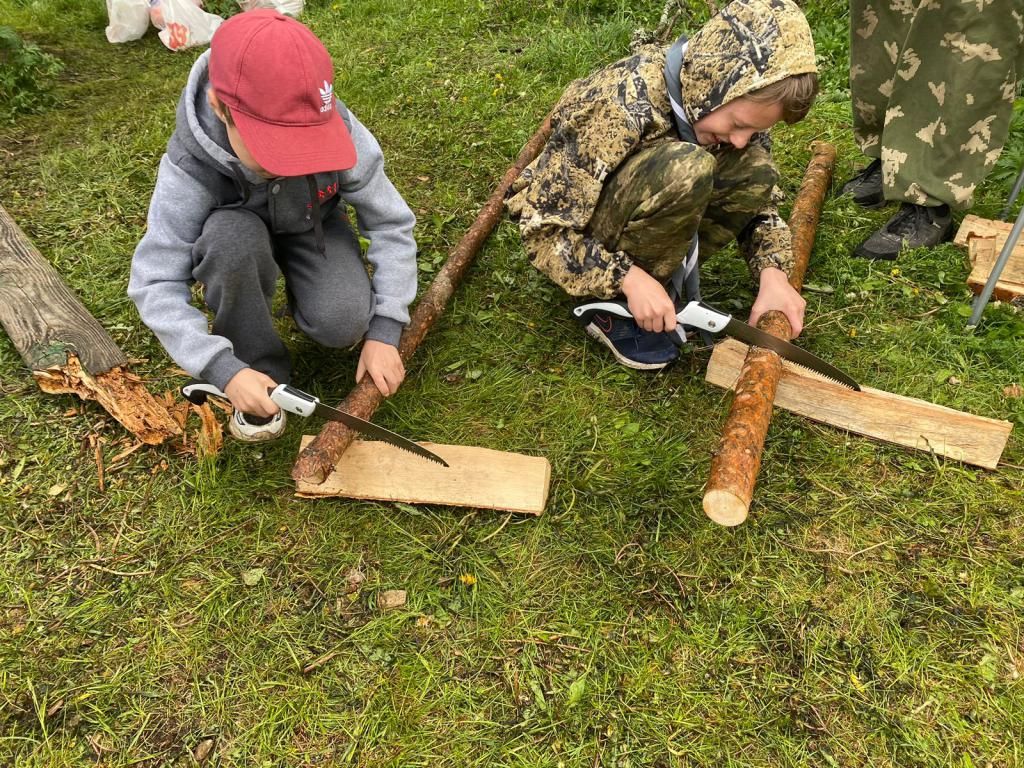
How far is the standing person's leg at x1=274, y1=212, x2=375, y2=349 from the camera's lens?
111 inches

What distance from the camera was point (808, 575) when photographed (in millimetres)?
2484

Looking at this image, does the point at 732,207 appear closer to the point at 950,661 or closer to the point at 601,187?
the point at 601,187

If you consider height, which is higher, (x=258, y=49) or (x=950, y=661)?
(x=258, y=49)

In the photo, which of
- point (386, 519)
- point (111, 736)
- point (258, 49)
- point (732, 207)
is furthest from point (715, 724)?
point (258, 49)

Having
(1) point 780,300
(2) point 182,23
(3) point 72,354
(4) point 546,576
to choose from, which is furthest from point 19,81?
(1) point 780,300

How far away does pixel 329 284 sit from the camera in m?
2.83

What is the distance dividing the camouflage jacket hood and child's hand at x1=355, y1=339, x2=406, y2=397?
1486 mm

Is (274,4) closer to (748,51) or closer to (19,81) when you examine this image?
(19,81)

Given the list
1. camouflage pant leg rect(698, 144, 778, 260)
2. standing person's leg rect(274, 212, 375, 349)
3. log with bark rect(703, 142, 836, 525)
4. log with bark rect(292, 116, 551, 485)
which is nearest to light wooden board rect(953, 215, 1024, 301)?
log with bark rect(703, 142, 836, 525)

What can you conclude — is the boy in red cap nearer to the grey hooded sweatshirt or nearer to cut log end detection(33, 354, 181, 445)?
the grey hooded sweatshirt

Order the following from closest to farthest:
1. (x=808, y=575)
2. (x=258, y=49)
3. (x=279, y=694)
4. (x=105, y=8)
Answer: (x=258, y=49) < (x=279, y=694) < (x=808, y=575) < (x=105, y=8)

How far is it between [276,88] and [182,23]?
16.1 feet

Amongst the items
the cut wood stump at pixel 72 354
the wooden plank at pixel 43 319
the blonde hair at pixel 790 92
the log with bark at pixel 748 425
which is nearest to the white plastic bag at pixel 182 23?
the wooden plank at pixel 43 319

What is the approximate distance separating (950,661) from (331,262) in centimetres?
259
